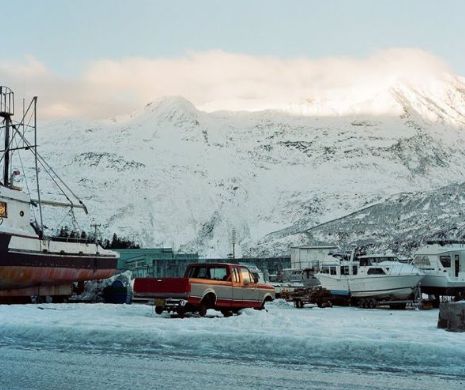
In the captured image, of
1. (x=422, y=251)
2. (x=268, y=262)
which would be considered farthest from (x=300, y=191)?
(x=422, y=251)

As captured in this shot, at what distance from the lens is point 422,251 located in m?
39.5


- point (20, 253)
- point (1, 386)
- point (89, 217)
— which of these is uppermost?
point (89, 217)

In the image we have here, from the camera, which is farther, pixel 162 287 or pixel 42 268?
pixel 42 268

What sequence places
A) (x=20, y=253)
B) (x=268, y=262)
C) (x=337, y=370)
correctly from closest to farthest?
(x=337, y=370)
(x=20, y=253)
(x=268, y=262)

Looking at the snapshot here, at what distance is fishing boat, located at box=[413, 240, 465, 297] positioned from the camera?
3653cm

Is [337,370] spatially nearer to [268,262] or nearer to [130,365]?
[130,365]

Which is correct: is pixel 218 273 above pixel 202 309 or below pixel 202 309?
above

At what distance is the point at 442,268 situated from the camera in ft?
125

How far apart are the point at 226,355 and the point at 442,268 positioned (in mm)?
26720

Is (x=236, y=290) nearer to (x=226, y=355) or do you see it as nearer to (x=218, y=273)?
(x=218, y=273)

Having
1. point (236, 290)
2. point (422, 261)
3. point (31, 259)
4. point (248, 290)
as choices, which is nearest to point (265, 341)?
point (236, 290)

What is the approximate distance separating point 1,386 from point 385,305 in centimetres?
2956

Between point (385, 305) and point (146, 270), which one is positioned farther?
point (146, 270)

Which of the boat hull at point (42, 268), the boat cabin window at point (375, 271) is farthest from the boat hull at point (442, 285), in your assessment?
the boat hull at point (42, 268)
